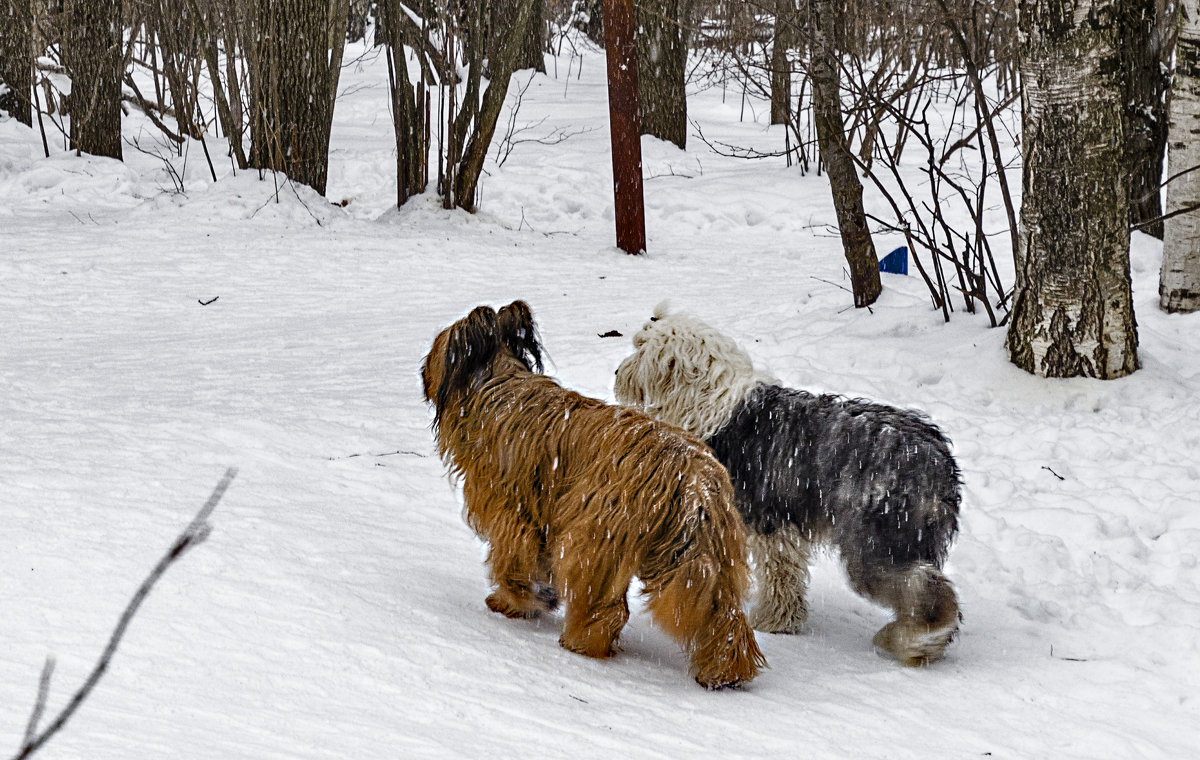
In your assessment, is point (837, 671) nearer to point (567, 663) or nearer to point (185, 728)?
point (567, 663)

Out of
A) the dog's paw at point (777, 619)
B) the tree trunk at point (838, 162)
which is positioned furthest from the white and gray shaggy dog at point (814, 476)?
the tree trunk at point (838, 162)

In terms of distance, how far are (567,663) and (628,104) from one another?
8.96 m

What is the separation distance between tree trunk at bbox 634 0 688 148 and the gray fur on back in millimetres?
12808

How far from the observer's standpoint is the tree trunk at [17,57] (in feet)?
46.5

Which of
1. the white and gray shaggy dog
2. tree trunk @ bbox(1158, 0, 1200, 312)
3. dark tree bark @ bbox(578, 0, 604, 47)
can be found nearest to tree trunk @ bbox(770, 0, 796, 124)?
tree trunk @ bbox(1158, 0, 1200, 312)

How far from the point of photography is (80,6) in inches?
519

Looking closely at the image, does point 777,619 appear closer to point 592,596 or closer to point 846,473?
point 846,473

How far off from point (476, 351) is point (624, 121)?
8128 mm

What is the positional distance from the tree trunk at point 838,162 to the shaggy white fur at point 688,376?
3.79m

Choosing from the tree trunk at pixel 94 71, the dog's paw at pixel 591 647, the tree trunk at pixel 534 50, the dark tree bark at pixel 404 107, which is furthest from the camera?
the tree trunk at pixel 534 50

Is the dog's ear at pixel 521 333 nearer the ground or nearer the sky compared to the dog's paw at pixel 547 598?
nearer the sky

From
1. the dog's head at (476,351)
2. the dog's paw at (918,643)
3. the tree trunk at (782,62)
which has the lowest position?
the dog's paw at (918,643)

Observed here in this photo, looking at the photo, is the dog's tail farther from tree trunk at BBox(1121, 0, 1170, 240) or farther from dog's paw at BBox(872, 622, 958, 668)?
tree trunk at BBox(1121, 0, 1170, 240)

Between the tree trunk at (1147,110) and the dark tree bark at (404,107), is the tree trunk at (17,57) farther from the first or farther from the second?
the tree trunk at (1147,110)
